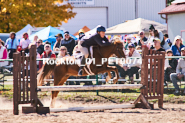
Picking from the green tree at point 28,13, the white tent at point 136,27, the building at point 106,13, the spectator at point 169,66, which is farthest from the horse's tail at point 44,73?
the building at point 106,13

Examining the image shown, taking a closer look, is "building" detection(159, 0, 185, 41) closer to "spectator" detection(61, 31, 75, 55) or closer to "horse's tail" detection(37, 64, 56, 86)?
"spectator" detection(61, 31, 75, 55)

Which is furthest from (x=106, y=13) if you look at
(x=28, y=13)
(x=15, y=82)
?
(x=15, y=82)

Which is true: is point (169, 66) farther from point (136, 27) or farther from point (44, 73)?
point (136, 27)

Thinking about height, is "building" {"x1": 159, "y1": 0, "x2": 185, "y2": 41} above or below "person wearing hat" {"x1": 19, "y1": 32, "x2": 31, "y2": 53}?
above

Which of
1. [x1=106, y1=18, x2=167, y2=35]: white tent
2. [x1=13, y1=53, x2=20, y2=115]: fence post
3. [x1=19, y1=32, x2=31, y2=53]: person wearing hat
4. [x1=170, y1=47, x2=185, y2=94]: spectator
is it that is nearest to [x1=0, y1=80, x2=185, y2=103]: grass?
[x1=170, y1=47, x2=185, y2=94]: spectator

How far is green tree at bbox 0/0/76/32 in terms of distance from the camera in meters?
20.4

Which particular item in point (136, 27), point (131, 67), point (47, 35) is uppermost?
point (136, 27)

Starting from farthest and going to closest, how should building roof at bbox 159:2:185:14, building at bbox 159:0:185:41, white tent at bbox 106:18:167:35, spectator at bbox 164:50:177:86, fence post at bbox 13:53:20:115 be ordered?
building at bbox 159:0:185:41
building roof at bbox 159:2:185:14
white tent at bbox 106:18:167:35
spectator at bbox 164:50:177:86
fence post at bbox 13:53:20:115

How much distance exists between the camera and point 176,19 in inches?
798

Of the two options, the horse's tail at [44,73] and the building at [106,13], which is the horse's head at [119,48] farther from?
the building at [106,13]

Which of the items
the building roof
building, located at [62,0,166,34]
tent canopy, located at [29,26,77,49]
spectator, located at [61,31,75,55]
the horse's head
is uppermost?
building, located at [62,0,166,34]

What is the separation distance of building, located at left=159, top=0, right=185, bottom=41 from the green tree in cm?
682

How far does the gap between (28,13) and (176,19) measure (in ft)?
31.5

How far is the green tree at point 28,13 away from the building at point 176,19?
6823mm
